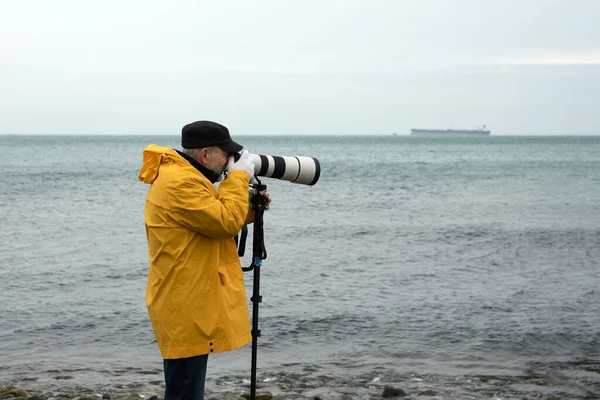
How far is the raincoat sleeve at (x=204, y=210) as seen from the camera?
10.1 feet

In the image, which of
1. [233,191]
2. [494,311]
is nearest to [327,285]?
[494,311]

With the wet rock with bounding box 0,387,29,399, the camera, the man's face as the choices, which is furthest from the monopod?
the wet rock with bounding box 0,387,29,399

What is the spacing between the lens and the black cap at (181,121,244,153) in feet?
10.5

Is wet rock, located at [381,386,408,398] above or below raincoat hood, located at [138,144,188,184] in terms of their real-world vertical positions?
below

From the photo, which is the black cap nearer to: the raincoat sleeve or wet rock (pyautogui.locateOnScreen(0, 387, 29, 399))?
the raincoat sleeve

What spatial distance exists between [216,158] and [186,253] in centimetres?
Answer: 44

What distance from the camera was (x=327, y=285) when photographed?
386 inches

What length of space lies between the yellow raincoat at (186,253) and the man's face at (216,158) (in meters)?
0.08

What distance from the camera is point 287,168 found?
380cm

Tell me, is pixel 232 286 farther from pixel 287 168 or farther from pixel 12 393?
pixel 12 393

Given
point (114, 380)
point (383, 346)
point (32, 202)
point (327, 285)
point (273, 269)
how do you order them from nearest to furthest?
point (114, 380) → point (383, 346) → point (327, 285) → point (273, 269) → point (32, 202)

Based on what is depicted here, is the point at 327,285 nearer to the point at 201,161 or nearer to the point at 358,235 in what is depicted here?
the point at 358,235

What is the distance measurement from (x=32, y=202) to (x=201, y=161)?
20110mm

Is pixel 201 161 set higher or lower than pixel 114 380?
higher
